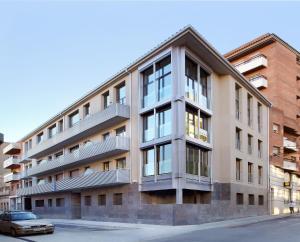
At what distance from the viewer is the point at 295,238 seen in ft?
48.6

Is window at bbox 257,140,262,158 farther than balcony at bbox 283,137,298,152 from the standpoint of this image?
No

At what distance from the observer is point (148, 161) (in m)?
27.4

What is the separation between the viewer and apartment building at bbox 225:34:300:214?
1556 inches

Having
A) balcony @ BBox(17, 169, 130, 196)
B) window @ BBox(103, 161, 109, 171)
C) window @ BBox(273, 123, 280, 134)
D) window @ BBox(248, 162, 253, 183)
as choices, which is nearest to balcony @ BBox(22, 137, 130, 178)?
window @ BBox(103, 161, 109, 171)

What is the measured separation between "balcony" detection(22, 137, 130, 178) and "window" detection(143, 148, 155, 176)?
171 centimetres

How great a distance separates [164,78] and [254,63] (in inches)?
812

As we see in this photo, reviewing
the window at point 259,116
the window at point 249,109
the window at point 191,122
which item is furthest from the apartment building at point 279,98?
the window at point 191,122

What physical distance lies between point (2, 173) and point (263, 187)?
55.3 metres

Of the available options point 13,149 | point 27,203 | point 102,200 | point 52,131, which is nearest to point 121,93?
point 102,200

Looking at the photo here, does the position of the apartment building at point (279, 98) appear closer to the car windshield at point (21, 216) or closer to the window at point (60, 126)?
the window at point (60, 126)

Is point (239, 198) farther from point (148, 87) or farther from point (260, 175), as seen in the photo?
point (148, 87)

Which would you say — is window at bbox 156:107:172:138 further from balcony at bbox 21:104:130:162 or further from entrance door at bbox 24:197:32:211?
entrance door at bbox 24:197:32:211

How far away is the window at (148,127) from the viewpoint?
2719 centimetres

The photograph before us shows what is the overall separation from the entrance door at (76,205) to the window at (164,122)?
1435 centimetres
